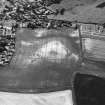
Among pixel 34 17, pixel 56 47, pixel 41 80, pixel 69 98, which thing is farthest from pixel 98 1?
pixel 69 98

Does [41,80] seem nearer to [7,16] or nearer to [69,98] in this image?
[69,98]

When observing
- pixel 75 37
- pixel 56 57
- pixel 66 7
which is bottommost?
pixel 56 57

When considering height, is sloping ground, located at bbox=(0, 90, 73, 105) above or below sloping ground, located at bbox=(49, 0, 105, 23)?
below

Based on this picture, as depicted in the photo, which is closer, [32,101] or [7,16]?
[32,101]

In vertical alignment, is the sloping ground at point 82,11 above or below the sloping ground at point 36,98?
above

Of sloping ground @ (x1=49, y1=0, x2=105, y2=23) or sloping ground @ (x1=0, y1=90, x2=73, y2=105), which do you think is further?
sloping ground @ (x1=49, y1=0, x2=105, y2=23)

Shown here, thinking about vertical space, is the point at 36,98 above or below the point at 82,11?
below

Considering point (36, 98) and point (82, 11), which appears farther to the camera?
point (82, 11)

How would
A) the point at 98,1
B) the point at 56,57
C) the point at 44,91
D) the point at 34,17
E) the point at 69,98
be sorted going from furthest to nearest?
the point at 34,17 < the point at 98,1 < the point at 56,57 < the point at 44,91 < the point at 69,98
